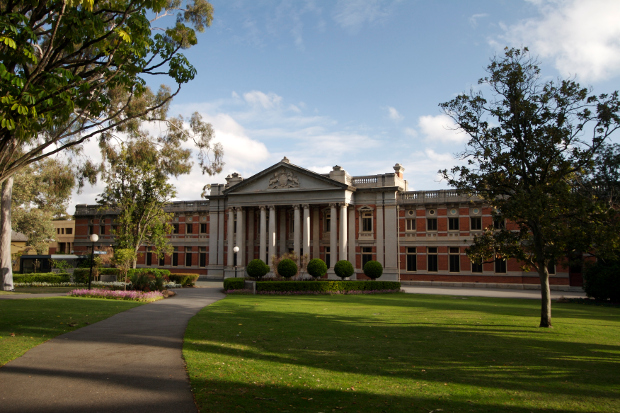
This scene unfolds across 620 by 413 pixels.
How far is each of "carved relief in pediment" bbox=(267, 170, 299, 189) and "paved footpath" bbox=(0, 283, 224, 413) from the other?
32748 mm

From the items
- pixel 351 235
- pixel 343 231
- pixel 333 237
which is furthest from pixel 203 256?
pixel 343 231

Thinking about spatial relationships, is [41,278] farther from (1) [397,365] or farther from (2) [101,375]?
(1) [397,365]

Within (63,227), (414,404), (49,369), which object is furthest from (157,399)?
(63,227)

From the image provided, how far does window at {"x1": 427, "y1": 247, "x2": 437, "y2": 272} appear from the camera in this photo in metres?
42.5

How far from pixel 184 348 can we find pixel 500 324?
448 inches

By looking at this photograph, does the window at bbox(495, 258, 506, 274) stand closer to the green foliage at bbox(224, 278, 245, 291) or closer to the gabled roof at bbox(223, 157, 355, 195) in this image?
the gabled roof at bbox(223, 157, 355, 195)

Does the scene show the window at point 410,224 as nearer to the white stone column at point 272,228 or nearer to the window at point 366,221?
the window at point 366,221

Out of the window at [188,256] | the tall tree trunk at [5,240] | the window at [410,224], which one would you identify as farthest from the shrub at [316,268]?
the window at [188,256]

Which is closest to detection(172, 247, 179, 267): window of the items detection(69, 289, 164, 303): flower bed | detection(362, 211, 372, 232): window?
detection(362, 211, 372, 232): window

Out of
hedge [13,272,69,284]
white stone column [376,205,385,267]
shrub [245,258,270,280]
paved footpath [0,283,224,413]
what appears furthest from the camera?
white stone column [376,205,385,267]

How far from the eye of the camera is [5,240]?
87.6 feet

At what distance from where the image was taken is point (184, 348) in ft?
32.0

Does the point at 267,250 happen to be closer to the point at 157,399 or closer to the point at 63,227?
the point at 63,227

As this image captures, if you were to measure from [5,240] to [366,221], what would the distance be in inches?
1196
